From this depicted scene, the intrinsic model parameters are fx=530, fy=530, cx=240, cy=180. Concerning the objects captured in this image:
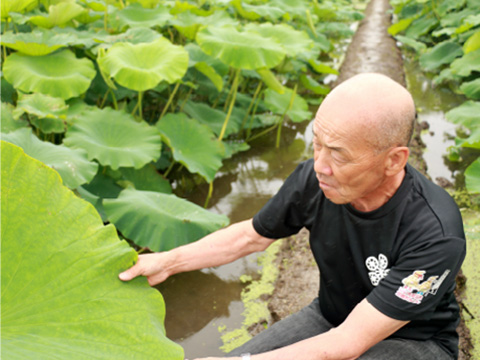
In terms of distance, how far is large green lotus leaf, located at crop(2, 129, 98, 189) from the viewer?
238 cm

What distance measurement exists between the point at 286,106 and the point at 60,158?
2.61 metres

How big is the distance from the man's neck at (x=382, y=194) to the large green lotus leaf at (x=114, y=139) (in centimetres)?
162

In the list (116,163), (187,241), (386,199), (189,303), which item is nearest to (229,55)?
(116,163)

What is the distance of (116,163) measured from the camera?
2814mm

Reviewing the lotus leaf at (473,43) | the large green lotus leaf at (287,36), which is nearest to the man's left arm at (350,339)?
the large green lotus leaf at (287,36)

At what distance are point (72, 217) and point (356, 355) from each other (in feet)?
2.62

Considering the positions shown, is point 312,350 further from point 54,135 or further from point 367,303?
point 54,135

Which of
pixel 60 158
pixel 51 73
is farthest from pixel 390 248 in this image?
pixel 51 73

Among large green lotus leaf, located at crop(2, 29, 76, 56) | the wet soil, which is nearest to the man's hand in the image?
the wet soil

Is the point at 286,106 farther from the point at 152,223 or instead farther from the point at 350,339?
the point at 350,339

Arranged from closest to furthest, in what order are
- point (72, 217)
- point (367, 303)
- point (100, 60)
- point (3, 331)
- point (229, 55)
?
point (3, 331) → point (72, 217) → point (367, 303) → point (100, 60) → point (229, 55)

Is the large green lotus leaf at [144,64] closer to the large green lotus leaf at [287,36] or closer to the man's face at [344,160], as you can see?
the large green lotus leaf at [287,36]

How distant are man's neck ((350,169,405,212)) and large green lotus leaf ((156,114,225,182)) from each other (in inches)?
71.6

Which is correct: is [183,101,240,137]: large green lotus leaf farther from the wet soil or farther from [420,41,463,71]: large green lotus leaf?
[420,41,463,71]: large green lotus leaf
